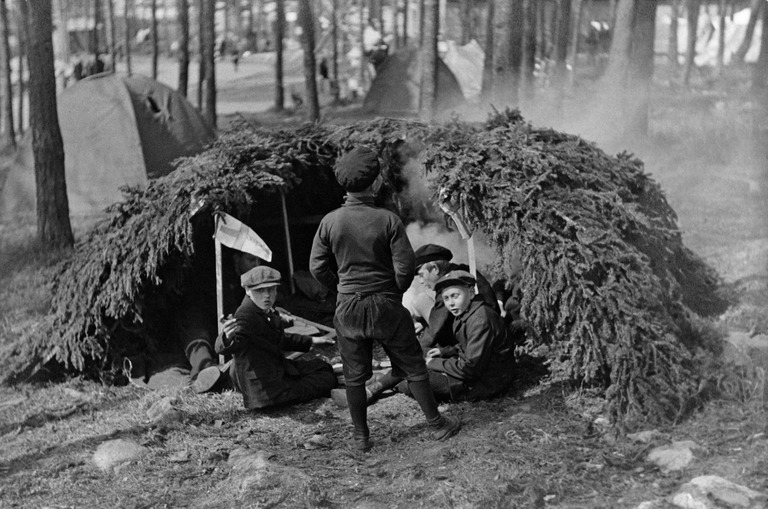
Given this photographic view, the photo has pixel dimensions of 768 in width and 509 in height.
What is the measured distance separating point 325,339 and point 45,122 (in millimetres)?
4846

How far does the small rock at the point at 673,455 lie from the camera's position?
4.67m

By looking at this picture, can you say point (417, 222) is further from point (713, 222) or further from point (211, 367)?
point (713, 222)

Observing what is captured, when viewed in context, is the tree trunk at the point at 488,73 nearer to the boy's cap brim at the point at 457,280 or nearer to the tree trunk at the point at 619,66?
the tree trunk at the point at 619,66

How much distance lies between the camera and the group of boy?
5.11 metres

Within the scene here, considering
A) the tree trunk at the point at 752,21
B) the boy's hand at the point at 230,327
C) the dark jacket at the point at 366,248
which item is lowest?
the boy's hand at the point at 230,327

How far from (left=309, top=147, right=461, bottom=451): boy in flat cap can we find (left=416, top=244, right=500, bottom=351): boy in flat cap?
3.58ft

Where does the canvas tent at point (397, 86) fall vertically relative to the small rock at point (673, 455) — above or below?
above

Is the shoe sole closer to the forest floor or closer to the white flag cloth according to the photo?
the forest floor

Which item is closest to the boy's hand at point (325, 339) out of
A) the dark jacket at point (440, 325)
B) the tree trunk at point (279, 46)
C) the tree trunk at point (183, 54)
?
the dark jacket at point (440, 325)

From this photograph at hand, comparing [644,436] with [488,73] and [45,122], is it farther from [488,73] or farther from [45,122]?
[488,73]

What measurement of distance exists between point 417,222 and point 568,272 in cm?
308

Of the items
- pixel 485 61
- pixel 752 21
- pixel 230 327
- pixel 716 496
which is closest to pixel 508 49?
pixel 485 61

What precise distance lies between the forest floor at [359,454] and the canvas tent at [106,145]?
6.99 meters

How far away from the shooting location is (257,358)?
20.4ft
